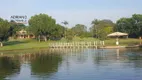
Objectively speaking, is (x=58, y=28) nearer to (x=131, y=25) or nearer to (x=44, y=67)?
(x=131, y=25)

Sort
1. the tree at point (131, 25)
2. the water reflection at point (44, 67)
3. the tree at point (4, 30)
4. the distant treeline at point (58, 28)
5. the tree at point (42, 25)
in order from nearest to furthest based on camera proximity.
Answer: the water reflection at point (44, 67)
the tree at point (4, 30)
the distant treeline at point (58, 28)
the tree at point (42, 25)
the tree at point (131, 25)

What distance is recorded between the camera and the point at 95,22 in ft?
518

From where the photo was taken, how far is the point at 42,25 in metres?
125

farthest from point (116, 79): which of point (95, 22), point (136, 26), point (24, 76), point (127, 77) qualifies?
point (95, 22)

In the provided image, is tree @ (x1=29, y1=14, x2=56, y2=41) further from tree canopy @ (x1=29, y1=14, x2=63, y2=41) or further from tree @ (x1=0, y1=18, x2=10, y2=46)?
tree @ (x1=0, y1=18, x2=10, y2=46)

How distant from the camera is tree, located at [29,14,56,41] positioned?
124m

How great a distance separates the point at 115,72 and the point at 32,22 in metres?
97.0

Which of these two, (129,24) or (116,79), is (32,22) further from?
(116,79)

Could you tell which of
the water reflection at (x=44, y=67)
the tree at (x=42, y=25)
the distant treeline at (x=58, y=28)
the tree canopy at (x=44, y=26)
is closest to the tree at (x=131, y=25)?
the distant treeline at (x=58, y=28)

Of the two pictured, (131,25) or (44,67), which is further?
(131,25)

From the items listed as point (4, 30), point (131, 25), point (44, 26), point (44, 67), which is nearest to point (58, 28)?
point (44, 26)

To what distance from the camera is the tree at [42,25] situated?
124 metres

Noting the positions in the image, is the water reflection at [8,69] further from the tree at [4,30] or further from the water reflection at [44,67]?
the tree at [4,30]

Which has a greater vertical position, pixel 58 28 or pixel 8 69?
pixel 58 28
